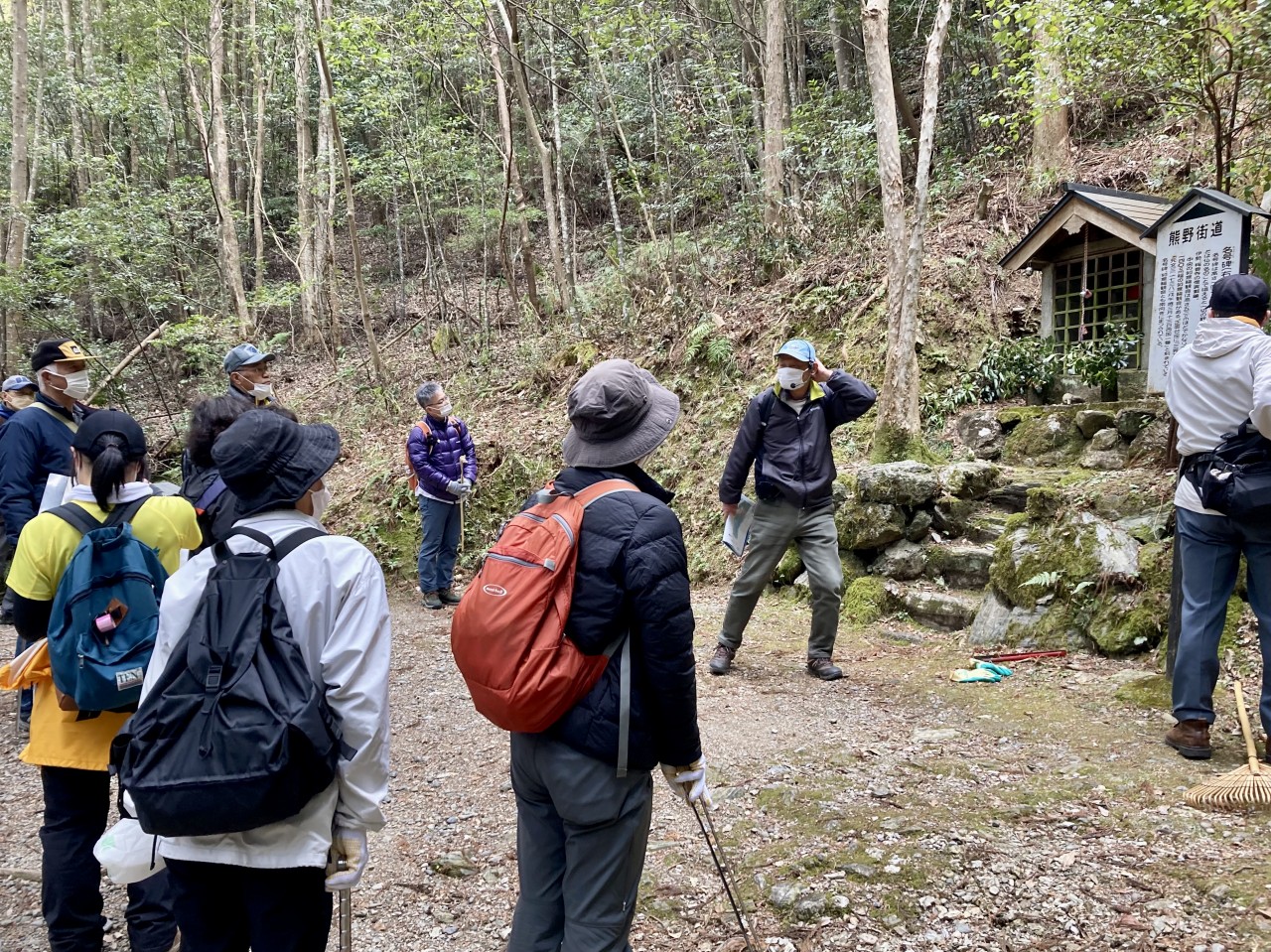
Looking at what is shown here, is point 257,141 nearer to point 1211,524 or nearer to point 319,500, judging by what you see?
point 319,500

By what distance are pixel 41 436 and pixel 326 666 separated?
150 inches

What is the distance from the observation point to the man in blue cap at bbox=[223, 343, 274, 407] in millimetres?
4816

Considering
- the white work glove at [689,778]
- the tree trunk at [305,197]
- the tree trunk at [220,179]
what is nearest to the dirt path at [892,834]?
the white work glove at [689,778]

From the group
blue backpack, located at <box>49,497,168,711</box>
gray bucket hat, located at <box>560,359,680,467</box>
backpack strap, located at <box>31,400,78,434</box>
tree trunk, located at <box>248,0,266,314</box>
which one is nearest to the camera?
gray bucket hat, located at <box>560,359,680,467</box>

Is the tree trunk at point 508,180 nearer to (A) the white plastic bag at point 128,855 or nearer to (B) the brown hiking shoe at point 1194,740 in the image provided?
(B) the brown hiking shoe at point 1194,740

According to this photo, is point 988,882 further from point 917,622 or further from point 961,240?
point 961,240

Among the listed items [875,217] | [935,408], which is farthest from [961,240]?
[935,408]

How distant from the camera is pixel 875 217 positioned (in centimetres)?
1315

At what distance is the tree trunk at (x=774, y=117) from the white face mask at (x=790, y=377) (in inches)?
354

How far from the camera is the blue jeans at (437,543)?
8938 millimetres

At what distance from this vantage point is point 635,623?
2223 mm

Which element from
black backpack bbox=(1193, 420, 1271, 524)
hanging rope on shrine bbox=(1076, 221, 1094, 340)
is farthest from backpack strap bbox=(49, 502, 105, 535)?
hanging rope on shrine bbox=(1076, 221, 1094, 340)

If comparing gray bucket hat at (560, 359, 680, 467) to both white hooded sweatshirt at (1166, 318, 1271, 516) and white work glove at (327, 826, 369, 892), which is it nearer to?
white work glove at (327, 826, 369, 892)

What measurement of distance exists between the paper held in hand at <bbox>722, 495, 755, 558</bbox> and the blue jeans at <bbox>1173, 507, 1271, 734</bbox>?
101 inches
